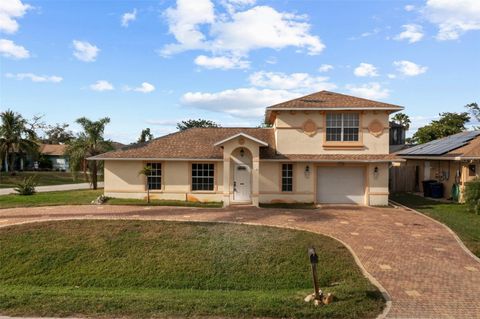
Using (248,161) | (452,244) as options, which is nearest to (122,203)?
(248,161)

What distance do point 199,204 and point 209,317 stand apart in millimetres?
12538

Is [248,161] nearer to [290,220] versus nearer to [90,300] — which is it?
[290,220]

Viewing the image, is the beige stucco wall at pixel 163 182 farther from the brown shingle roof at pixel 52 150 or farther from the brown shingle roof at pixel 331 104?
the brown shingle roof at pixel 52 150

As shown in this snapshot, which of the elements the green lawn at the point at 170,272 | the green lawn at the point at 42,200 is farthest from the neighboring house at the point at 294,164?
the green lawn at the point at 170,272

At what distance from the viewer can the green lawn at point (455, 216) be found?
12.3 metres

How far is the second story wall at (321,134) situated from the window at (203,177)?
13.3 ft

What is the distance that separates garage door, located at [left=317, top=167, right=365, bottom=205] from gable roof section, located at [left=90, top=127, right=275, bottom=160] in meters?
3.25

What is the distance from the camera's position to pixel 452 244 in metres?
11.7

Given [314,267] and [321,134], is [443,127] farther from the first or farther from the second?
[314,267]

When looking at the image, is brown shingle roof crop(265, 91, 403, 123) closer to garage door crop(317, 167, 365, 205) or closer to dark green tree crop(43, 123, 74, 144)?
garage door crop(317, 167, 365, 205)

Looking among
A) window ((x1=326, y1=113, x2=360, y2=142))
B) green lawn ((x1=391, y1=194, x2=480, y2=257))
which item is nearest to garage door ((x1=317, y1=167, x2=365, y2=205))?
window ((x1=326, y1=113, x2=360, y2=142))

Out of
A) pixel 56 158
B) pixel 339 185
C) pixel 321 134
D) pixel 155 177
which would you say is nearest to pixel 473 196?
pixel 339 185

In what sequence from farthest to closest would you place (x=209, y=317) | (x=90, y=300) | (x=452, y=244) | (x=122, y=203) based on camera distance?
(x=122, y=203)
(x=452, y=244)
(x=90, y=300)
(x=209, y=317)

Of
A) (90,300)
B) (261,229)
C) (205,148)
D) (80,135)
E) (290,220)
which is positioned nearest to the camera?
(90,300)
